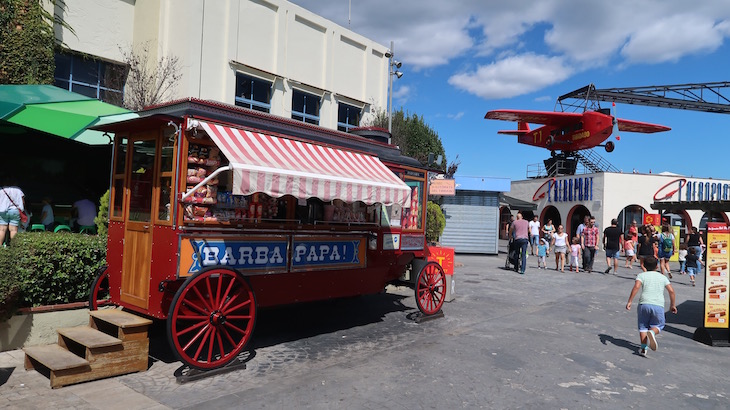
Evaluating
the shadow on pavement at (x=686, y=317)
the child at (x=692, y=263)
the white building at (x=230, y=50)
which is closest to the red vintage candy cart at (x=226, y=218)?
the shadow on pavement at (x=686, y=317)

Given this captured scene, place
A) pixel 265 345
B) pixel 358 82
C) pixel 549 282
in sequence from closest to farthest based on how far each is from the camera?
pixel 265 345 → pixel 549 282 → pixel 358 82

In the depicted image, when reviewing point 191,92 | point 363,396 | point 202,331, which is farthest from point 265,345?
point 191,92

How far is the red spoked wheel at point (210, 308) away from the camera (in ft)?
15.5

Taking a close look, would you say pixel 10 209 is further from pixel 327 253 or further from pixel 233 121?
pixel 327 253

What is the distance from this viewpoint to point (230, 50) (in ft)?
53.0

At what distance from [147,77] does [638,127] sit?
31.8 meters

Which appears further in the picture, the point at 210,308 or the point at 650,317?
the point at 650,317

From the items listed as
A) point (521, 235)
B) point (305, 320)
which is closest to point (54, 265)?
point (305, 320)

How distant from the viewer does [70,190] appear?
12266 millimetres

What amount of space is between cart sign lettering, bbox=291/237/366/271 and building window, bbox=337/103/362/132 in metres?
14.5

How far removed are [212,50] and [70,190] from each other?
20.8 ft

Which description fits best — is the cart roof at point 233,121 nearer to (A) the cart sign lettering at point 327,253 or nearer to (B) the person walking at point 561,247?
(A) the cart sign lettering at point 327,253

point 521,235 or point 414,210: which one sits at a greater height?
point 414,210

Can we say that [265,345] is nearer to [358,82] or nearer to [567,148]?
[358,82]
